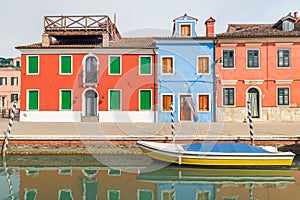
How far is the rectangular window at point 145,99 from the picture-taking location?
20.1m

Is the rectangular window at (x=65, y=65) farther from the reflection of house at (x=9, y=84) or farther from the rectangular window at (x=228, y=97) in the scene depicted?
the reflection of house at (x=9, y=84)

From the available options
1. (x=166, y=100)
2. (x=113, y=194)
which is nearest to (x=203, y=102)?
(x=166, y=100)

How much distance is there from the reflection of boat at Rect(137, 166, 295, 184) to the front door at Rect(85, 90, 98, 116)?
11.1 meters

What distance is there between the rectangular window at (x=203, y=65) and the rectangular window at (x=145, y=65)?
3.51 metres

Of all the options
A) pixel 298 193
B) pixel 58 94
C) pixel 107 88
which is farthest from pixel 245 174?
pixel 58 94

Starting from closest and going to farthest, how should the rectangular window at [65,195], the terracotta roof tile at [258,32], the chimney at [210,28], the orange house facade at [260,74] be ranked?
the rectangular window at [65,195]
the terracotta roof tile at [258,32]
the orange house facade at [260,74]
the chimney at [210,28]

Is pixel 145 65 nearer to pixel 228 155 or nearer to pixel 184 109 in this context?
pixel 184 109

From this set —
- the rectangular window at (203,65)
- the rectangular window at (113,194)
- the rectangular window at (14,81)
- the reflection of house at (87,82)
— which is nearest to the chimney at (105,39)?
the reflection of house at (87,82)

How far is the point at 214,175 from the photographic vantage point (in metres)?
9.67

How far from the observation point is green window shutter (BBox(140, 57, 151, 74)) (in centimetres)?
2036

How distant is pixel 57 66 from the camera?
20219mm

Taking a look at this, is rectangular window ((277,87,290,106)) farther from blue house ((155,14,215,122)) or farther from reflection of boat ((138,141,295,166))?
reflection of boat ((138,141,295,166))

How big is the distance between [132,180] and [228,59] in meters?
13.6

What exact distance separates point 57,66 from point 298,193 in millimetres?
16851
